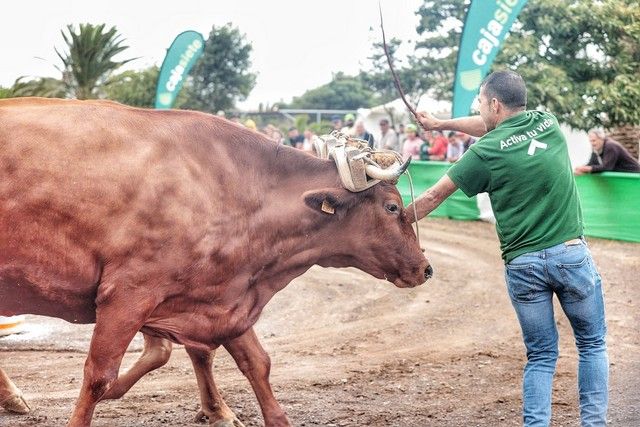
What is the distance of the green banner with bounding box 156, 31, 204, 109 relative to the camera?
23.5 meters

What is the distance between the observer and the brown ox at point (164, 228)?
5.07m

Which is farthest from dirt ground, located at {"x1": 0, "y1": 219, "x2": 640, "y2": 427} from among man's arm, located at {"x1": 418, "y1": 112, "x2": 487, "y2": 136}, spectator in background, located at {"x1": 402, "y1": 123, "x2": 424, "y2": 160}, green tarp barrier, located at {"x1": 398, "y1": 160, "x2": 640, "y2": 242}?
spectator in background, located at {"x1": 402, "y1": 123, "x2": 424, "y2": 160}

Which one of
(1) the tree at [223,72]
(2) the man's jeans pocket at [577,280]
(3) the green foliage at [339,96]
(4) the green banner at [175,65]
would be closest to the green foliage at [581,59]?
(4) the green banner at [175,65]

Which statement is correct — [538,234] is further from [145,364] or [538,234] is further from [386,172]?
[145,364]

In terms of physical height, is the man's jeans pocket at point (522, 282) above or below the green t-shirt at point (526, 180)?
below

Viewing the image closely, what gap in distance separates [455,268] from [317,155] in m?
7.24

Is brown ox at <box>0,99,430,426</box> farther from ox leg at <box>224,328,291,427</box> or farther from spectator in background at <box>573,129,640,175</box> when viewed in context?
spectator in background at <box>573,129,640,175</box>

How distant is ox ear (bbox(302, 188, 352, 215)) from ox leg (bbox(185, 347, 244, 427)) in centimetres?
114

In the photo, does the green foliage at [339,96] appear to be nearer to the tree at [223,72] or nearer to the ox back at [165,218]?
the tree at [223,72]

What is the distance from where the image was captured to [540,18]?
20656mm

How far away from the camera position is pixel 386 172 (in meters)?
5.57

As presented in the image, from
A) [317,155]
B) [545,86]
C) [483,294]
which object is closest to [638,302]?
[483,294]

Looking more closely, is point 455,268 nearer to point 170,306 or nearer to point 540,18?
point 170,306

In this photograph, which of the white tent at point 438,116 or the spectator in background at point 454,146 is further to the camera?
the white tent at point 438,116
